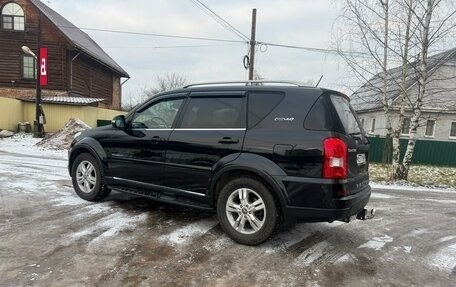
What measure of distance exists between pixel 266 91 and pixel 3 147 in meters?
13.7

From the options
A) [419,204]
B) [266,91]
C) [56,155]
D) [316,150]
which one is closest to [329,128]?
[316,150]

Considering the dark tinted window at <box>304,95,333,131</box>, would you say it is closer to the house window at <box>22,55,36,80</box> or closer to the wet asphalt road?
the wet asphalt road

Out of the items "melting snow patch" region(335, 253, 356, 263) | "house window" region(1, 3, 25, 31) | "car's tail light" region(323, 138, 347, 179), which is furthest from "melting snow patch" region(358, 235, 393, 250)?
"house window" region(1, 3, 25, 31)

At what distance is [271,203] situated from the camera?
4.15m

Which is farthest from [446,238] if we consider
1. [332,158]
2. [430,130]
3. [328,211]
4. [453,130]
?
[453,130]

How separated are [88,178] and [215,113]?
2.58m

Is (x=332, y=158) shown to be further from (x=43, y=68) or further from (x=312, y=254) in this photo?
(x=43, y=68)

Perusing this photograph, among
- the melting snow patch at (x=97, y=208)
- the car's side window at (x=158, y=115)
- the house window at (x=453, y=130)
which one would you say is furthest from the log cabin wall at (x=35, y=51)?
the house window at (x=453, y=130)

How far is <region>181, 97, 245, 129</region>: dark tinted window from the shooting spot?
4531 mm

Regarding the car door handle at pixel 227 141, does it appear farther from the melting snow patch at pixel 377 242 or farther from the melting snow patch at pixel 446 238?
the melting snow patch at pixel 446 238

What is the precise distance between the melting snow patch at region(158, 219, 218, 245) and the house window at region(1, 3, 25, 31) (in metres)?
24.5

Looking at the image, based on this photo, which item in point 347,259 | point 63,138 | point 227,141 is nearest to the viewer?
point 347,259

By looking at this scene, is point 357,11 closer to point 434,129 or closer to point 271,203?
point 271,203

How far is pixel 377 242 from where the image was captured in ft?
15.8
